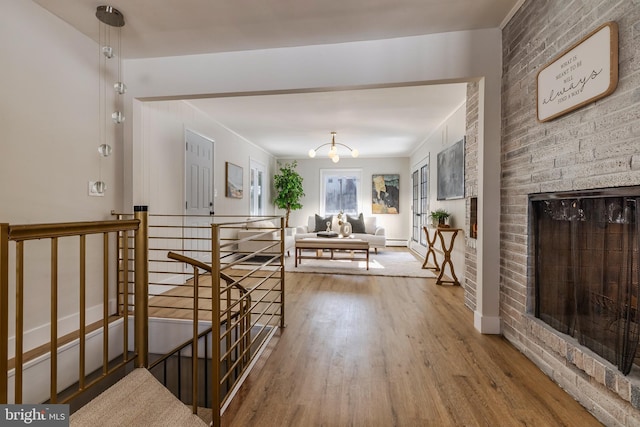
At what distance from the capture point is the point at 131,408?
1.47m

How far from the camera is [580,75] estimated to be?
157 cm

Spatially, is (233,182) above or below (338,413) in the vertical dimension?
above

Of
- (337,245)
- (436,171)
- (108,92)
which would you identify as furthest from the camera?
(436,171)

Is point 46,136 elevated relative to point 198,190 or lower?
elevated

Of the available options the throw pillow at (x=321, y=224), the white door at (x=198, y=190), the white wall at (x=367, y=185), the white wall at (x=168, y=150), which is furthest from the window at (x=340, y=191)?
the white door at (x=198, y=190)

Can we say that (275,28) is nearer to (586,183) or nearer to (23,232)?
(23,232)

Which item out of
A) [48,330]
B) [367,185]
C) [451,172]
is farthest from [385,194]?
[48,330]

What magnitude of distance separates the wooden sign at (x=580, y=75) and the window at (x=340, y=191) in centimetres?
656

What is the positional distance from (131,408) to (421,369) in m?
1.65

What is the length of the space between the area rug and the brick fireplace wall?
7.67 feet

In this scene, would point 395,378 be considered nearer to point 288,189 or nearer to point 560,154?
point 560,154

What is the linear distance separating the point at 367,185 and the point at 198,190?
4.94 metres

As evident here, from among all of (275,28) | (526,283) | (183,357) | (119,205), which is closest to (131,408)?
(183,357)

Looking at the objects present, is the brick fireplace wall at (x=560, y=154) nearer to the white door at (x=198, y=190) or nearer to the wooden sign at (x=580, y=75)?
the wooden sign at (x=580, y=75)
